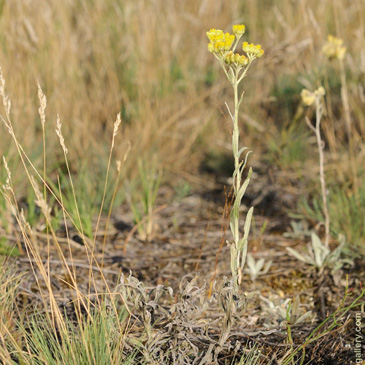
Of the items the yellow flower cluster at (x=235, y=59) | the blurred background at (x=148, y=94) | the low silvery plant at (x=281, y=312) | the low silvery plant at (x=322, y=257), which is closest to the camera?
the yellow flower cluster at (x=235, y=59)

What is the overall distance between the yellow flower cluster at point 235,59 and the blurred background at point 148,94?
1253 mm

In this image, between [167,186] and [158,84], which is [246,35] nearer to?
[158,84]

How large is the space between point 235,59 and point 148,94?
1550mm

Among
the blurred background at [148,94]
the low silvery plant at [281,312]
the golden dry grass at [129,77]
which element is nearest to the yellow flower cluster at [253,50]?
the low silvery plant at [281,312]

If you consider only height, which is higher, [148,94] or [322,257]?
[148,94]

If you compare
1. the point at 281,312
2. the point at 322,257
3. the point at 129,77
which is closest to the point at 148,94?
the point at 129,77

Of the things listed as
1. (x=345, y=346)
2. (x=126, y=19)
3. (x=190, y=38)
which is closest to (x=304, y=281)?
(x=345, y=346)

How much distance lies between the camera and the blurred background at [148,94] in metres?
2.60

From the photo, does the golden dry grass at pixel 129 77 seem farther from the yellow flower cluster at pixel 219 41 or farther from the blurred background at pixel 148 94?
the yellow flower cluster at pixel 219 41

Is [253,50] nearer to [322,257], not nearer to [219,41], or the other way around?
[219,41]

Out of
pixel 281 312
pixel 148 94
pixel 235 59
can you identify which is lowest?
pixel 281 312

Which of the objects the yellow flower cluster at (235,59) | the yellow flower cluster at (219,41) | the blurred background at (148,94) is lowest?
the blurred background at (148,94)

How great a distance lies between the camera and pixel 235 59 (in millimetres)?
1206

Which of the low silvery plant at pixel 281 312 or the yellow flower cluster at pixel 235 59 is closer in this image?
the yellow flower cluster at pixel 235 59
